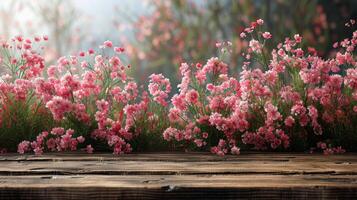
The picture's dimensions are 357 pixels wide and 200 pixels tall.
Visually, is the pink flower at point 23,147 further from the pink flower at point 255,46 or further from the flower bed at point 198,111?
the pink flower at point 255,46

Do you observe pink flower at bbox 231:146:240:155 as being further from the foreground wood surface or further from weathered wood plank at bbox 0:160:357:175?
weathered wood plank at bbox 0:160:357:175

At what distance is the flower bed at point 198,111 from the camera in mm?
3467

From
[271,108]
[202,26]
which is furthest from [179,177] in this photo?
Result: [202,26]

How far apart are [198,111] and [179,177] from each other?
1.52 metres

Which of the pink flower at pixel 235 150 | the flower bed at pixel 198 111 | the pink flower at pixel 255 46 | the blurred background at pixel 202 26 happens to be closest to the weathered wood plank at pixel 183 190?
the pink flower at pixel 235 150

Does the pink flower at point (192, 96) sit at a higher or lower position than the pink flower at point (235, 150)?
higher

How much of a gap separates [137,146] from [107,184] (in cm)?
168

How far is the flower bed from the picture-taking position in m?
3.47

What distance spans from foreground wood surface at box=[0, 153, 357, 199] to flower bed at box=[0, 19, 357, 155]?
47 cm

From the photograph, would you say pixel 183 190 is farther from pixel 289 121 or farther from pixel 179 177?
pixel 289 121

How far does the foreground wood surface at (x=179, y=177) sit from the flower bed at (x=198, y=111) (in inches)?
18.6

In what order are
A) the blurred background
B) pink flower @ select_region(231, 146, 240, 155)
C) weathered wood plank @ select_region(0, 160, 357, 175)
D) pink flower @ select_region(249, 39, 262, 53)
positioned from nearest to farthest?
weathered wood plank @ select_region(0, 160, 357, 175) < pink flower @ select_region(231, 146, 240, 155) < pink flower @ select_region(249, 39, 262, 53) < the blurred background

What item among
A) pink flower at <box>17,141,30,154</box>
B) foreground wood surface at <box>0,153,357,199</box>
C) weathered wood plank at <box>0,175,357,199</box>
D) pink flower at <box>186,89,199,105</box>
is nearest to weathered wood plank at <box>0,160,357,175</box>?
foreground wood surface at <box>0,153,357,199</box>

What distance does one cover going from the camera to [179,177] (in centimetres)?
214
